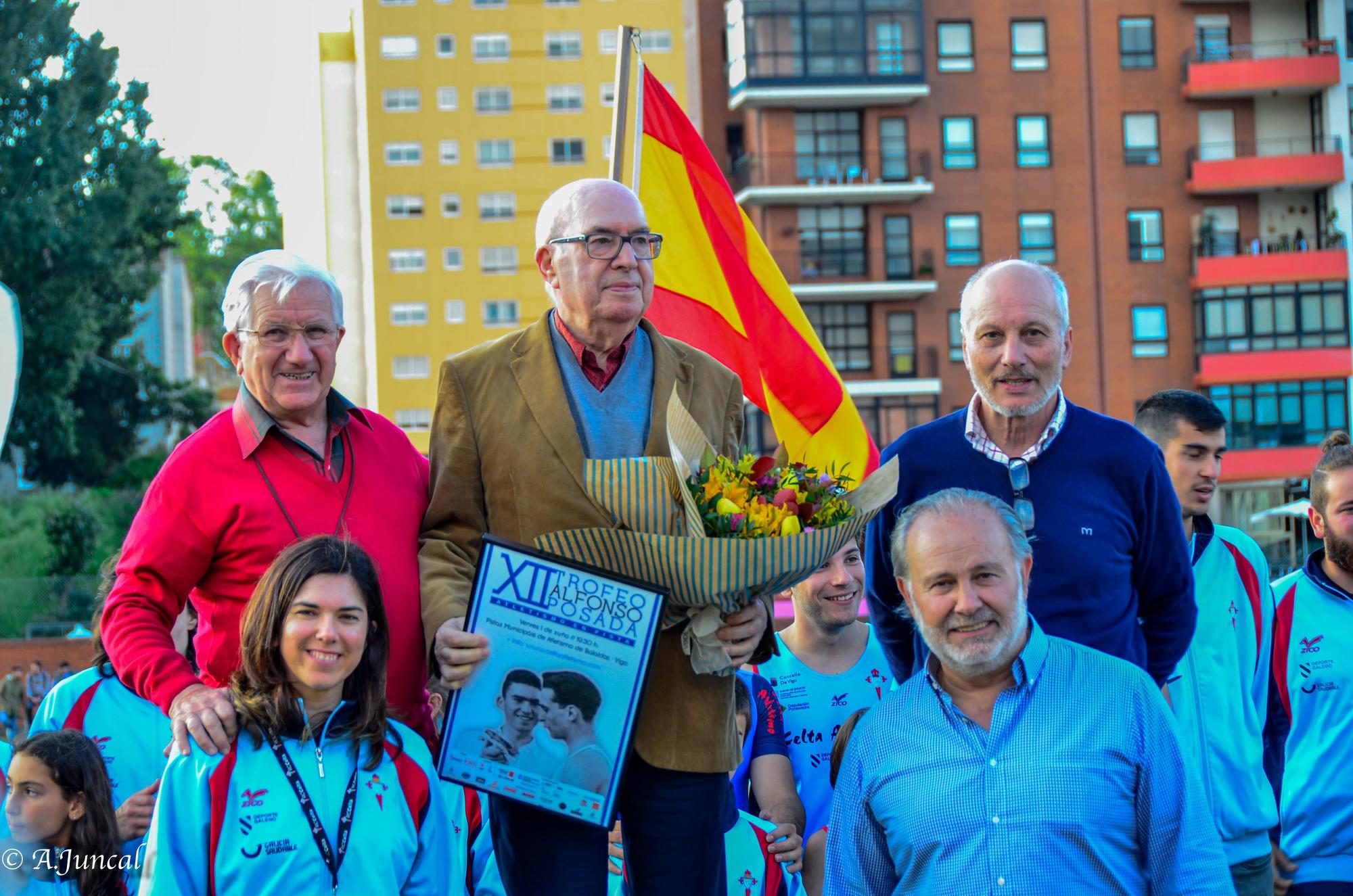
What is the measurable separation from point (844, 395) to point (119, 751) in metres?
4.45

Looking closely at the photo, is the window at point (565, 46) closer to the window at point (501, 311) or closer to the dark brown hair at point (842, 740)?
the window at point (501, 311)

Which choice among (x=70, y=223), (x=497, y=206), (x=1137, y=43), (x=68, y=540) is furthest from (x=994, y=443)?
(x=497, y=206)

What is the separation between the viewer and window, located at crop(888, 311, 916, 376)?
4409 centimetres

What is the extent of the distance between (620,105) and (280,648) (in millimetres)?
4287

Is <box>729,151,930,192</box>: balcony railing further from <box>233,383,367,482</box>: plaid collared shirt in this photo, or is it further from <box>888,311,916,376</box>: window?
<box>233,383,367,482</box>: plaid collared shirt

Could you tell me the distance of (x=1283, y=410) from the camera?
4300 cm

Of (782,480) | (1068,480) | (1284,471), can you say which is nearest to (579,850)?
(782,480)

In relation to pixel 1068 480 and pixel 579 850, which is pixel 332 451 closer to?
pixel 579 850

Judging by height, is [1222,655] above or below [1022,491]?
below

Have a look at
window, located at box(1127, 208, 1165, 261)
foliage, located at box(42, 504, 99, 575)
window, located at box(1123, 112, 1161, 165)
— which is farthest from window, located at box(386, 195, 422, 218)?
window, located at box(1127, 208, 1165, 261)

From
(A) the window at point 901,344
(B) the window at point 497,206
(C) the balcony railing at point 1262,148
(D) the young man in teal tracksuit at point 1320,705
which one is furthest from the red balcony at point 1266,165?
(D) the young man in teal tracksuit at point 1320,705

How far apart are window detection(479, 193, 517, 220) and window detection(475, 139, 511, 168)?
1090 millimetres

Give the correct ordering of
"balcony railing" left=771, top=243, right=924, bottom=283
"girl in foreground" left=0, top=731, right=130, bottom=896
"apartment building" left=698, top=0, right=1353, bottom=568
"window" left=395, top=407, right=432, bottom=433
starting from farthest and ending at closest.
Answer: "window" left=395, top=407, right=432, bottom=433, "balcony railing" left=771, top=243, right=924, bottom=283, "apartment building" left=698, top=0, right=1353, bottom=568, "girl in foreground" left=0, top=731, right=130, bottom=896

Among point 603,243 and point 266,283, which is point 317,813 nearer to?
point 266,283
